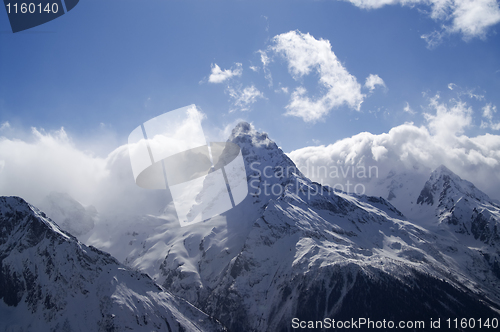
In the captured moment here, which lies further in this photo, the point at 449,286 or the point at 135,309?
the point at 449,286

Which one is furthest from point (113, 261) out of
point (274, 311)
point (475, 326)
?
point (475, 326)

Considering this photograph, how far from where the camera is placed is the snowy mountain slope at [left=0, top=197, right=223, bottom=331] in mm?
95750

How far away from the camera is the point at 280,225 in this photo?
194 meters

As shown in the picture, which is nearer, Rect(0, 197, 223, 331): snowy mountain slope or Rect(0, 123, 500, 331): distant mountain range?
Rect(0, 197, 223, 331): snowy mountain slope

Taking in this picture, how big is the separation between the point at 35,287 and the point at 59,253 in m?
11.2

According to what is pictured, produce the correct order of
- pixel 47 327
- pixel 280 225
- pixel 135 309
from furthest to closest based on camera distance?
1. pixel 280 225
2. pixel 135 309
3. pixel 47 327

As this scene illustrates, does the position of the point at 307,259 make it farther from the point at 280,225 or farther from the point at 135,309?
the point at 135,309

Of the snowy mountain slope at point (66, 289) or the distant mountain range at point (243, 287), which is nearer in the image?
the snowy mountain slope at point (66, 289)

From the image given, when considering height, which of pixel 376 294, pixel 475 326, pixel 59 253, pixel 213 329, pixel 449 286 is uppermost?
pixel 59 253

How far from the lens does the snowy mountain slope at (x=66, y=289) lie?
314 ft

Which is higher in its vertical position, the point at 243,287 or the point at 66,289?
the point at 66,289

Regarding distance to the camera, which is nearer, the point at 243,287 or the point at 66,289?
the point at 66,289

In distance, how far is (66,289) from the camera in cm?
10200

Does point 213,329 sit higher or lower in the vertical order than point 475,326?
higher
